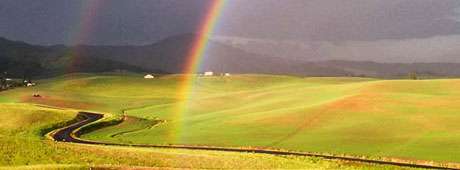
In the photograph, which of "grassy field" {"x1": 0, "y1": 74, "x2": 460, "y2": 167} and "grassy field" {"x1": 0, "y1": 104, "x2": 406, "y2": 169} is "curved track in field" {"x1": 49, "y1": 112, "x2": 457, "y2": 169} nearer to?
"grassy field" {"x1": 0, "y1": 74, "x2": 460, "y2": 167}

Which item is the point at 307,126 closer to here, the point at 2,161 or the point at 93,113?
the point at 2,161

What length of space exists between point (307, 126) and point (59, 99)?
266 ft

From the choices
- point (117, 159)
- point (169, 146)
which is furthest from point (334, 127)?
point (117, 159)

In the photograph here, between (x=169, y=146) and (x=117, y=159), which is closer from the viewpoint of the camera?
(x=117, y=159)

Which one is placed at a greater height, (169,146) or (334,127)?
(334,127)

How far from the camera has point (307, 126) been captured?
286 ft

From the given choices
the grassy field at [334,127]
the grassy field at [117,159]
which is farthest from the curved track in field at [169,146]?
the grassy field at [117,159]

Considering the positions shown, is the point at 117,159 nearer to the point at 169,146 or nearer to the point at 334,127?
the point at 169,146

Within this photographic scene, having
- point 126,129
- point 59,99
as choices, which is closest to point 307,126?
point 126,129

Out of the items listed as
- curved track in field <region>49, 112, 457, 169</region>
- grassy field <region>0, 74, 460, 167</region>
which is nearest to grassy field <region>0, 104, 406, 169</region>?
curved track in field <region>49, 112, 457, 169</region>

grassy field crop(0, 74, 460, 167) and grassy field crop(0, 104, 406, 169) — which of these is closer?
grassy field crop(0, 104, 406, 169)

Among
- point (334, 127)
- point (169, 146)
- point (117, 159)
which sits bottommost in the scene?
point (117, 159)

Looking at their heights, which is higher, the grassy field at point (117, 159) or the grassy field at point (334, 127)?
the grassy field at point (334, 127)

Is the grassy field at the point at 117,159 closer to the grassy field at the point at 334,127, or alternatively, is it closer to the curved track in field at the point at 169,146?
the curved track in field at the point at 169,146
